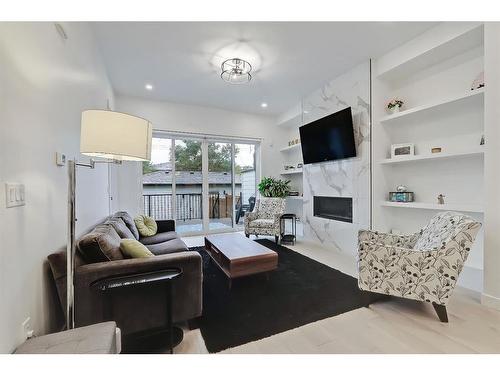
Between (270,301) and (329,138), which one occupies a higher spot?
(329,138)

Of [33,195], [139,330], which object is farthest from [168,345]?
[33,195]

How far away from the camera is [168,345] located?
1541 millimetres

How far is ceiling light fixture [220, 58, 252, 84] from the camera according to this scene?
314cm

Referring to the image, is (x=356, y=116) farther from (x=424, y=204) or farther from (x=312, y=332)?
(x=312, y=332)

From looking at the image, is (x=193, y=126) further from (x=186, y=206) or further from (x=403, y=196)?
(x=403, y=196)

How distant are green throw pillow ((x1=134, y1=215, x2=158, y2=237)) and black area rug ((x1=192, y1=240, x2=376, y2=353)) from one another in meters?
1.02

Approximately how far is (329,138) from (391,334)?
303cm

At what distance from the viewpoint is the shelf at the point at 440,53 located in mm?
2381

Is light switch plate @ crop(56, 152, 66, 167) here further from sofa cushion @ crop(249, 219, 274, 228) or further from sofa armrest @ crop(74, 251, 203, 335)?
sofa cushion @ crop(249, 219, 274, 228)

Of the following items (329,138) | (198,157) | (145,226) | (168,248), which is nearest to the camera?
(168,248)

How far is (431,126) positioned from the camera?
2980 millimetres

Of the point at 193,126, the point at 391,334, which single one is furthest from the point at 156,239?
the point at 193,126

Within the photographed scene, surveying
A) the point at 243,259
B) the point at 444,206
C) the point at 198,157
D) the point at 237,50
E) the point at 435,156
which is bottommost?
the point at 243,259

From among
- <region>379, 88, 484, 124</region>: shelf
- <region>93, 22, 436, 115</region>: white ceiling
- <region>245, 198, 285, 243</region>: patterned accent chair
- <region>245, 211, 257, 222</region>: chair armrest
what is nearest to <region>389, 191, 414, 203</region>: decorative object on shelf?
<region>379, 88, 484, 124</region>: shelf
